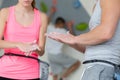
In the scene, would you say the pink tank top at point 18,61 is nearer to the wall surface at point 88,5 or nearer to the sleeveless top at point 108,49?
the sleeveless top at point 108,49

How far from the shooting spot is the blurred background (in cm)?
410

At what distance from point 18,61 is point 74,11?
7.51 ft

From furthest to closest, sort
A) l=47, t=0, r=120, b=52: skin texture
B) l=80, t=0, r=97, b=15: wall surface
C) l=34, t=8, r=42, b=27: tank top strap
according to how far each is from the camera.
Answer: l=80, t=0, r=97, b=15: wall surface
l=34, t=8, r=42, b=27: tank top strap
l=47, t=0, r=120, b=52: skin texture

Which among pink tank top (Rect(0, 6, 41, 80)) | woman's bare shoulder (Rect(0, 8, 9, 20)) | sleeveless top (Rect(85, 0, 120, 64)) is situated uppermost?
woman's bare shoulder (Rect(0, 8, 9, 20))

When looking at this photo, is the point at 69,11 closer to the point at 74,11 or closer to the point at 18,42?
the point at 74,11

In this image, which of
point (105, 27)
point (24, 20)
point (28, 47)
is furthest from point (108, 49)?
point (24, 20)

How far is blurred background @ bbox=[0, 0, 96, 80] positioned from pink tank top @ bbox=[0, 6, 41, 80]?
216 cm

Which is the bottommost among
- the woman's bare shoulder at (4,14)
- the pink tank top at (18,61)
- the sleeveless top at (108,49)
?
the pink tank top at (18,61)

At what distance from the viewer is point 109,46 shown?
1.36 meters

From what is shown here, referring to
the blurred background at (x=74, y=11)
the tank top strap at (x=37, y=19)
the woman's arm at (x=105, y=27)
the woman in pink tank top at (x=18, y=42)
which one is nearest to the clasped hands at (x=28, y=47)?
the woman in pink tank top at (x=18, y=42)

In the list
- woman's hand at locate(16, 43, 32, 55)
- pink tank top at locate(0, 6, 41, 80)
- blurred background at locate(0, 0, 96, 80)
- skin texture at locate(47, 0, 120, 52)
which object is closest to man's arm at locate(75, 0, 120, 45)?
skin texture at locate(47, 0, 120, 52)

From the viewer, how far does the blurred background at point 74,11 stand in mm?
4098

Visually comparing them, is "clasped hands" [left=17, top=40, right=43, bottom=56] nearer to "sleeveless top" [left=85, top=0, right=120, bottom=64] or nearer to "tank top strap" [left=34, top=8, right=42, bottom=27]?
"tank top strap" [left=34, top=8, right=42, bottom=27]

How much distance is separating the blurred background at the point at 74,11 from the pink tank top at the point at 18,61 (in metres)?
2.16
